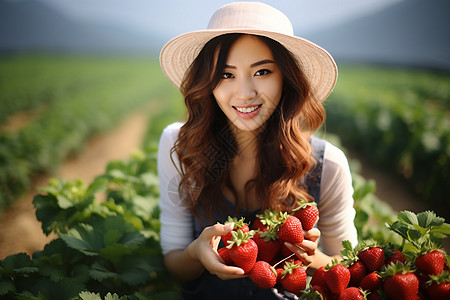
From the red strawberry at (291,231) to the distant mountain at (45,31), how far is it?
13422cm

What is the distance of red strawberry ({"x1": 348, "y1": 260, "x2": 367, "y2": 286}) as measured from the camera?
43.4 inches

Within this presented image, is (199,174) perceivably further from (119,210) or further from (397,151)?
(397,151)

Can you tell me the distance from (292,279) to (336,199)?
0.61m

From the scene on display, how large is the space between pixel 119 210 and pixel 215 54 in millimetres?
1229

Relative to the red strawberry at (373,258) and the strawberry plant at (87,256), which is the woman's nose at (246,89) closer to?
the red strawberry at (373,258)

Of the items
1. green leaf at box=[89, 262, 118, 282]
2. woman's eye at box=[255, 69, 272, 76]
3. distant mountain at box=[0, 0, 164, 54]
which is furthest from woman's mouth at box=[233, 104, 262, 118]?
distant mountain at box=[0, 0, 164, 54]

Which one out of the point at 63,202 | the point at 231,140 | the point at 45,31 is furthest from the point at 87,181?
the point at 45,31

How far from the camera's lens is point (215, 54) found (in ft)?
4.78

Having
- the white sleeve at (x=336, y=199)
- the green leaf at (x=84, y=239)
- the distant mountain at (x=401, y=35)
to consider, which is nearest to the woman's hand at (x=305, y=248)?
the white sleeve at (x=336, y=199)

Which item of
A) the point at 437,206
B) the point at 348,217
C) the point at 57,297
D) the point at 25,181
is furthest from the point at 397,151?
the point at 25,181

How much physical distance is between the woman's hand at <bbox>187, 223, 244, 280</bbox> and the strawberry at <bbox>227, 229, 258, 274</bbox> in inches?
1.1

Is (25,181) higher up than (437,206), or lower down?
higher up

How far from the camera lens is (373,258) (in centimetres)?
111

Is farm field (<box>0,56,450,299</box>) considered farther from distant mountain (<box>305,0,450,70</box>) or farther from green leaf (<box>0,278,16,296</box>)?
distant mountain (<box>305,0,450,70</box>)
